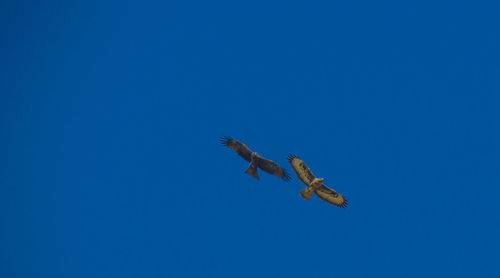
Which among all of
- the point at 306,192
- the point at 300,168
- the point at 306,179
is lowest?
the point at 306,192

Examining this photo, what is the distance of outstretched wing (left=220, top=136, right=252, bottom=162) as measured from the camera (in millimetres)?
29828

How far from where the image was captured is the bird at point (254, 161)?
29203 mm

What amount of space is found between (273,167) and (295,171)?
130 cm

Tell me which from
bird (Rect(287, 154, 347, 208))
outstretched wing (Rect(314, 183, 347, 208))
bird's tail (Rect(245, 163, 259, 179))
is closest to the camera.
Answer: bird (Rect(287, 154, 347, 208))

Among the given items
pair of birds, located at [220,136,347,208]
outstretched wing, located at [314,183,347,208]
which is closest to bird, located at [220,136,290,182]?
pair of birds, located at [220,136,347,208]

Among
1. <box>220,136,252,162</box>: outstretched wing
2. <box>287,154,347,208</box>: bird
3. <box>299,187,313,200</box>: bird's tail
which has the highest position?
<box>220,136,252,162</box>: outstretched wing

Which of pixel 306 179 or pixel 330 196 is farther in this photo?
pixel 330 196

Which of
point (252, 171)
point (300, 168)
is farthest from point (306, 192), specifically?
point (252, 171)

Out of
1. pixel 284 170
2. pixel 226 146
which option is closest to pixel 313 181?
pixel 284 170

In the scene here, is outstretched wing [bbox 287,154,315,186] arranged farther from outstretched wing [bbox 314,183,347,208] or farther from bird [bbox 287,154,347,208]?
outstretched wing [bbox 314,183,347,208]

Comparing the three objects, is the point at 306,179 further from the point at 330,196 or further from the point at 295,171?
the point at 330,196

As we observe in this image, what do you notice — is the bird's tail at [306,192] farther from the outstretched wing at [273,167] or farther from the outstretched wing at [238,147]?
the outstretched wing at [238,147]

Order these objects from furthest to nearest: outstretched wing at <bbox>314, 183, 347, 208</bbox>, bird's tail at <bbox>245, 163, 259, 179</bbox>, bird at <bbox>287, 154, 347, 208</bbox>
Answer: bird's tail at <bbox>245, 163, 259, 179</bbox>, outstretched wing at <bbox>314, 183, 347, 208</bbox>, bird at <bbox>287, 154, 347, 208</bbox>

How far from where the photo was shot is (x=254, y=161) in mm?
29406
